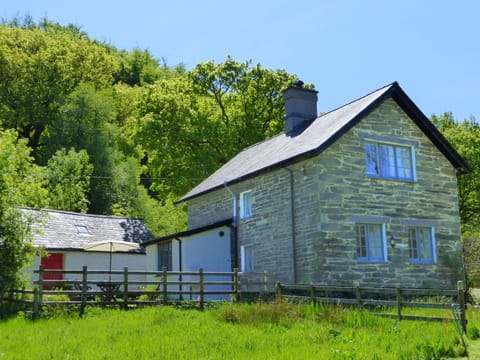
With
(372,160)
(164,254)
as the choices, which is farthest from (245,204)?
(164,254)

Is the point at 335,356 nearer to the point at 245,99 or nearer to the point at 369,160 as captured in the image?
the point at 369,160

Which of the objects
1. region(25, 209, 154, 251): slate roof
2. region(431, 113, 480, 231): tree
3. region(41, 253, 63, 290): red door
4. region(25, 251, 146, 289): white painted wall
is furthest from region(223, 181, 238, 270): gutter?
region(431, 113, 480, 231): tree

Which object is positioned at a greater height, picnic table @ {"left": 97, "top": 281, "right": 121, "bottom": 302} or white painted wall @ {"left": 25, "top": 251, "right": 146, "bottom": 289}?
white painted wall @ {"left": 25, "top": 251, "right": 146, "bottom": 289}

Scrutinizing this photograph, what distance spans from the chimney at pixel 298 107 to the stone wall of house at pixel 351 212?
351 cm

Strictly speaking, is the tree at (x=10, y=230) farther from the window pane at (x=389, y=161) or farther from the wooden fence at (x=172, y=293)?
the window pane at (x=389, y=161)

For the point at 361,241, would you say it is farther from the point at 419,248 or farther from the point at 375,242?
the point at 419,248

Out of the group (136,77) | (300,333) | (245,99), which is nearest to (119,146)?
(245,99)

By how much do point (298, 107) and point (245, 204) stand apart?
15.6 feet

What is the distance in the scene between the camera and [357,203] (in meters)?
18.0

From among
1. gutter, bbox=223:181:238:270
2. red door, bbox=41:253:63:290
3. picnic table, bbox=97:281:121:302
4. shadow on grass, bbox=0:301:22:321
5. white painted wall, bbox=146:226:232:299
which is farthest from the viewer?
red door, bbox=41:253:63:290

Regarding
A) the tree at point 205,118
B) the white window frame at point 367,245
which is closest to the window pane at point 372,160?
the white window frame at point 367,245

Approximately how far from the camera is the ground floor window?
24266mm

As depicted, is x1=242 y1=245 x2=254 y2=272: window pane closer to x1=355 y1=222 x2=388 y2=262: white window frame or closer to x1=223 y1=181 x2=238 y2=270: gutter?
x1=223 y1=181 x2=238 y2=270: gutter

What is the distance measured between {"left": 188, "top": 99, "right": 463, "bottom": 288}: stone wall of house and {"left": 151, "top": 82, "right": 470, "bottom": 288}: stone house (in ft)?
0.11
